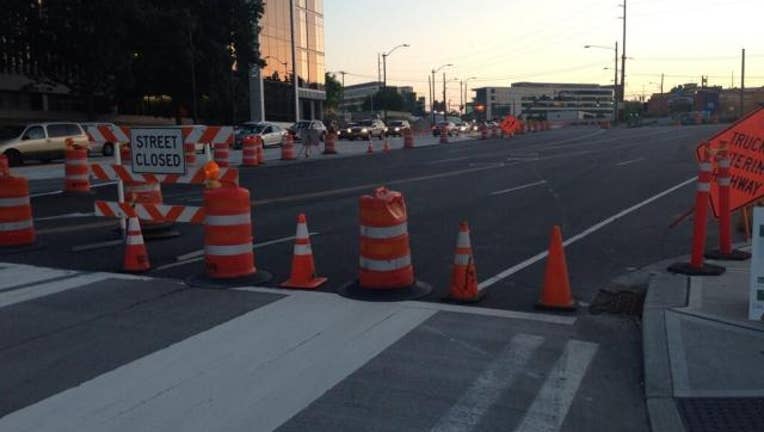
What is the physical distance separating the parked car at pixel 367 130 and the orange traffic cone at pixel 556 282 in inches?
1912

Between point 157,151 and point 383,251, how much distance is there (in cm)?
413

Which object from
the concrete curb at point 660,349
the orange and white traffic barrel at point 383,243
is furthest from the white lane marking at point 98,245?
the concrete curb at point 660,349

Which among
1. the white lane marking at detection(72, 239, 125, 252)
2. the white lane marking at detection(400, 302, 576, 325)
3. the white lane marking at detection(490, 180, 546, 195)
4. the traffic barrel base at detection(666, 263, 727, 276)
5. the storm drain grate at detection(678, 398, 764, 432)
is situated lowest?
the storm drain grate at detection(678, 398, 764, 432)

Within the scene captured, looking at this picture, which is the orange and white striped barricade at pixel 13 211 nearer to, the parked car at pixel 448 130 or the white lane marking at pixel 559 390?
the white lane marking at pixel 559 390

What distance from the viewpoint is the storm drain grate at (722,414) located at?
4508 millimetres

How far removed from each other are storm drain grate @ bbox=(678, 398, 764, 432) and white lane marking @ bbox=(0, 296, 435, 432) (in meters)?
2.23

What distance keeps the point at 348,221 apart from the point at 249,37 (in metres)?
42.2

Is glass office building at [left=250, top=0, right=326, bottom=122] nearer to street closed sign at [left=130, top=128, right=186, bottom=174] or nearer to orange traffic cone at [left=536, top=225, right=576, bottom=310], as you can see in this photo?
street closed sign at [left=130, top=128, right=186, bottom=174]

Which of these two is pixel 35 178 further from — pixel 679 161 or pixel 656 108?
pixel 656 108

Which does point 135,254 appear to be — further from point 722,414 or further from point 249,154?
point 249,154

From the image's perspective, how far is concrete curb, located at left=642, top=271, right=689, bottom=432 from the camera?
4.71 metres

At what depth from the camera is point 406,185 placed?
65.6ft

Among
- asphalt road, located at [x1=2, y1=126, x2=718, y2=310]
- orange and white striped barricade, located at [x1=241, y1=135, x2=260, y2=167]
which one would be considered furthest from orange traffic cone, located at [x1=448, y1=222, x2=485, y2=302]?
orange and white striped barricade, located at [x1=241, y1=135, x2=260, y2=167]

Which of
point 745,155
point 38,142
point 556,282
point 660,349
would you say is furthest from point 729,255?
point 38,142
